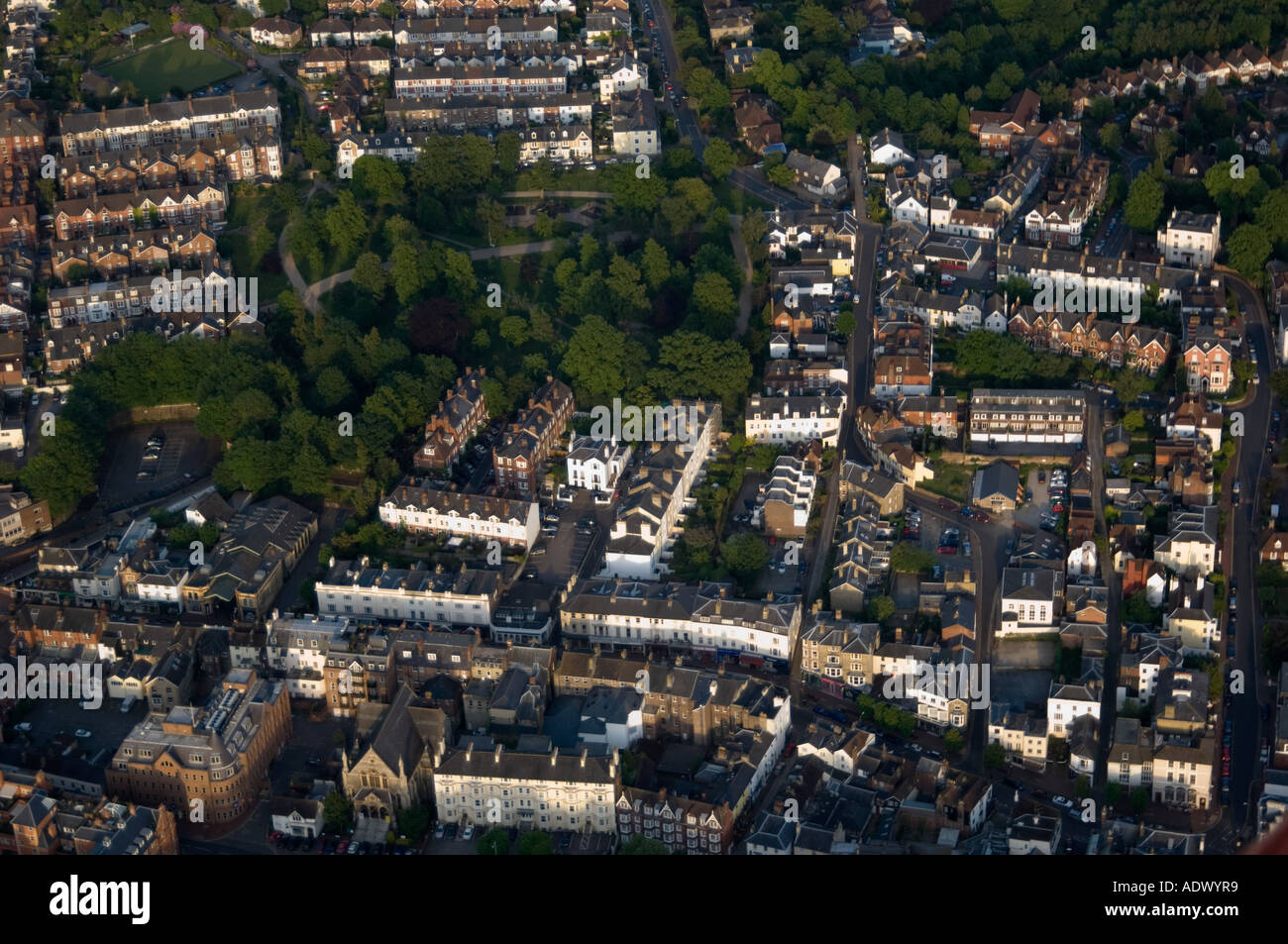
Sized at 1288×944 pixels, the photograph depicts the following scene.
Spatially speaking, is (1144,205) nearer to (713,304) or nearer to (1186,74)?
(1186,74)

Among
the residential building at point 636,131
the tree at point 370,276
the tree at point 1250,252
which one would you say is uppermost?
the residential building at point 636,131

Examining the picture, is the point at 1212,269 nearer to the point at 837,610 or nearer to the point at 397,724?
the point at 837,610

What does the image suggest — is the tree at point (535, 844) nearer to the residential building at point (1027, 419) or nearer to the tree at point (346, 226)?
the residential building at point (1027, 419)

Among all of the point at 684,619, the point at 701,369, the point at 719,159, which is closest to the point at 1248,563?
the point at 684,619

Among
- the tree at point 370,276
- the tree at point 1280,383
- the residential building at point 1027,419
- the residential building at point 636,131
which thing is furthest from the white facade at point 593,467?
the tree at point 1280,383

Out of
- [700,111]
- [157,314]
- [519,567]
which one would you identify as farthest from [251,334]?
[700,111]

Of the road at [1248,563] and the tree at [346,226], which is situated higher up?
the tree at [346,226]

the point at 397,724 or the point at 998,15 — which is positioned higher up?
the point at 998,15
